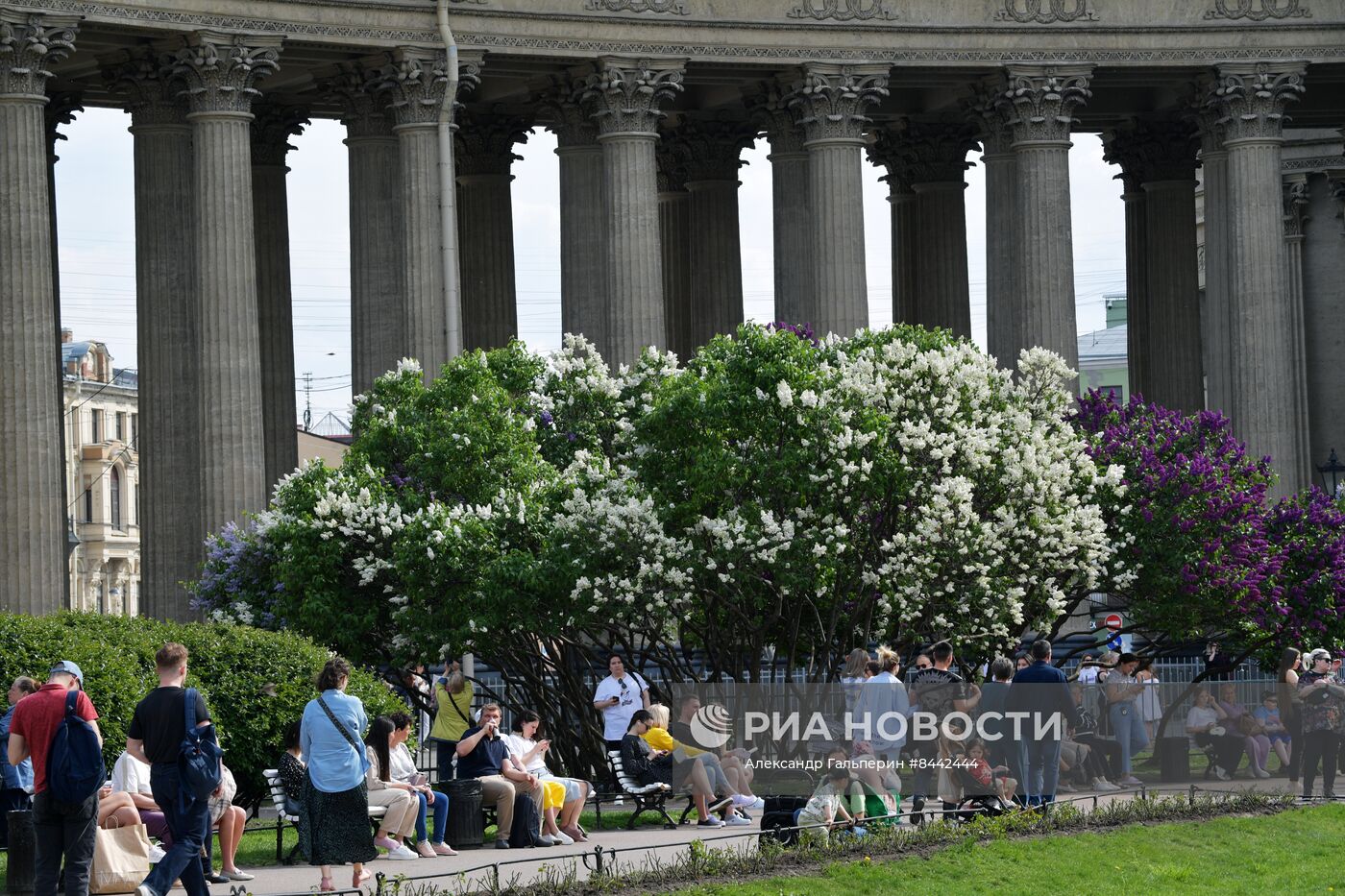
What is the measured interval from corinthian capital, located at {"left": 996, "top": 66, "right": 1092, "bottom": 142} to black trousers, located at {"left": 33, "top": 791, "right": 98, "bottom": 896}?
42.8 metres

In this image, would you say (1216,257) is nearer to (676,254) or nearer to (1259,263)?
(1259,263)

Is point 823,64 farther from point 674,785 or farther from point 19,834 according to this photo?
point 19,834

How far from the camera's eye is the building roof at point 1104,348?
154375mm

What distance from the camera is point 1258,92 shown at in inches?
2557

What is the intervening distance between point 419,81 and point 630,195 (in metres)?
6.13

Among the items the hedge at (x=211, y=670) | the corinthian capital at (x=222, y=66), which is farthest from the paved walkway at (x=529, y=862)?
the corinthian capital at (x=222, y=66)

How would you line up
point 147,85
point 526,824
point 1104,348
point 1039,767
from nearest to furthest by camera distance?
1. point 526,824
2. point 1039,767
3. point 147,85
4. point 1104,348

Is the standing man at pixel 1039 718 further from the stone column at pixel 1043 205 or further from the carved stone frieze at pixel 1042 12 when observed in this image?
the carved stone frieze at pixel 1042 12

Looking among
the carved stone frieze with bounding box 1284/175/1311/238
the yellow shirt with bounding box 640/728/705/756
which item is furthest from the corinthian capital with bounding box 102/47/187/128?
Answer: the carved stone frieze with bounding box 1284/175/1311/238

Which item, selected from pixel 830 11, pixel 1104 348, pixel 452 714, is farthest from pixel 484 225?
pixel 1104 348

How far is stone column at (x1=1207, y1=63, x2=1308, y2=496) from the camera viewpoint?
210 ft

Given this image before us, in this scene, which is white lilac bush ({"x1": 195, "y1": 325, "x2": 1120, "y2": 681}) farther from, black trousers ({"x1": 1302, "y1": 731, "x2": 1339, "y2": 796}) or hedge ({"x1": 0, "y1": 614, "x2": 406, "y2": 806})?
hedge ({"x1": 0, "y1": 614, "x2": 406, "y2": 806})

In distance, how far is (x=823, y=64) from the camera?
209ft

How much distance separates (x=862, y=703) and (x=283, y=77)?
3357cm
